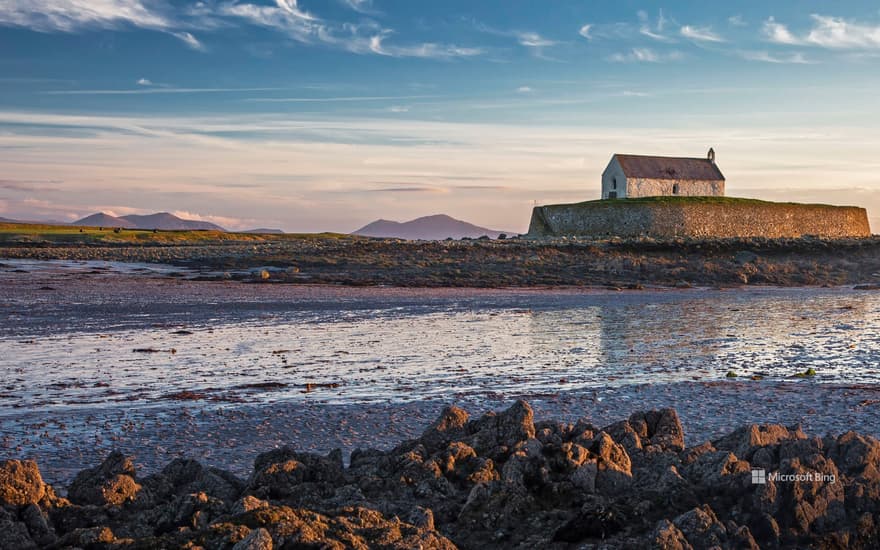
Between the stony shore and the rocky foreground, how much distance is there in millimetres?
23871

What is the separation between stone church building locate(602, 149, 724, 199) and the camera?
7025 centimetres

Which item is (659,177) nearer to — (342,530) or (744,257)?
(744,257)

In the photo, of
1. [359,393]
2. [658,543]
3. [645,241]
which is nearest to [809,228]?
[645,241]

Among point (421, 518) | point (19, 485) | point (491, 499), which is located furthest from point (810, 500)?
point (19, 485)

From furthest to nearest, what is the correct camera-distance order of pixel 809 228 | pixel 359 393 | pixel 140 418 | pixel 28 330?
pixel 809 228
pixel 28 330
pixel 359 393
pixel 140 418

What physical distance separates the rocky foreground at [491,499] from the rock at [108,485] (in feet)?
0.03

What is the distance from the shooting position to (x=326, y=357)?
530 inches

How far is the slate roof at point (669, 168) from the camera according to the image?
70.6m

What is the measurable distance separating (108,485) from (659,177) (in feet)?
228

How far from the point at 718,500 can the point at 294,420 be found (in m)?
4.83

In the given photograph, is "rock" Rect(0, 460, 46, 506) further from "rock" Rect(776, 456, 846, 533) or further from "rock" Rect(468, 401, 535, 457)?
"rock" Rect(776, 456, 846, 533)

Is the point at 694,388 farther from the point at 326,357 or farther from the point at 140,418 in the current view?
the point at 140,418

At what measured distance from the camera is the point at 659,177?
71312 mm

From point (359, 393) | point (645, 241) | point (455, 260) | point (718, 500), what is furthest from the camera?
point (645, 241)
